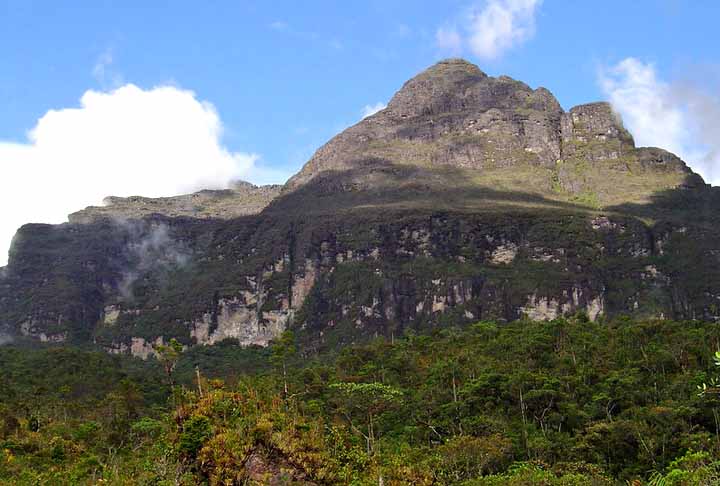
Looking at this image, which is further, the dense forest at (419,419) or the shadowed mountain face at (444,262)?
the shadowed mountain face at (444,262)

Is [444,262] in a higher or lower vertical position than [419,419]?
higher

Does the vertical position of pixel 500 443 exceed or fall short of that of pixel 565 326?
it falls short

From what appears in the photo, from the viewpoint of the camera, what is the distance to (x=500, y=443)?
54062 mm

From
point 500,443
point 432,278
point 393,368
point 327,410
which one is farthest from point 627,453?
point 432,278

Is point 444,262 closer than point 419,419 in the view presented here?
No

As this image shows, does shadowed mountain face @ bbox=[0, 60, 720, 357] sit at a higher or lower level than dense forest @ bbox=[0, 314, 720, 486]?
higher

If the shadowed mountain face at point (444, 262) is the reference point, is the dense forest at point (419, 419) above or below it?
below

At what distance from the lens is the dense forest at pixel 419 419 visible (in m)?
38.3

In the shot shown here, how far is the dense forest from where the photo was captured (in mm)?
38344

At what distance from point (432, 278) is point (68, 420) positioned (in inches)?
3529

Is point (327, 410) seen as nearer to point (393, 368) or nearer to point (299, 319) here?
point (393, 368)

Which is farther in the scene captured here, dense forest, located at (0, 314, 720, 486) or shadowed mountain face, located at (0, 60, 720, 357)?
shadowed mountain face, located at (0, 60, 720, 357)

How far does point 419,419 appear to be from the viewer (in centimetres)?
6562

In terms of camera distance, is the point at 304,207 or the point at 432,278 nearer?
the point at 432,278
